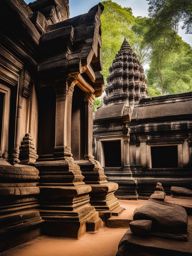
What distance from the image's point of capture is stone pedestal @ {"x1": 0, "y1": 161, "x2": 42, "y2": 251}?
3.02 meters

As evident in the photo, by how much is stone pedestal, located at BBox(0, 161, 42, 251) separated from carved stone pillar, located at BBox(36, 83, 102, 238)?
0.72 ft

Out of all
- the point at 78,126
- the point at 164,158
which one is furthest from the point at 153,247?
the point at 164,158

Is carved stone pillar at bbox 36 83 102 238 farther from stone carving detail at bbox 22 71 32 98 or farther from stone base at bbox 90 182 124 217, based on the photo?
stone carving detail at bbox 22 71 32 98

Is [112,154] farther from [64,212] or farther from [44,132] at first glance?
[64,212]

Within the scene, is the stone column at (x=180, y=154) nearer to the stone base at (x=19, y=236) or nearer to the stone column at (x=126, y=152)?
the stone column at (x=126, y=152)

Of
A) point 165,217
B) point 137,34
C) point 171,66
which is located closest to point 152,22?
point 137,34

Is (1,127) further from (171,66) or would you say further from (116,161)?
(171,66)

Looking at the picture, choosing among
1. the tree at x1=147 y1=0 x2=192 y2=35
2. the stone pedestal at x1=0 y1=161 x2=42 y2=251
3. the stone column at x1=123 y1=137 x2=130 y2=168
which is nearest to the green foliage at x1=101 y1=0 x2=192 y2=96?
the tree at x1=147 y1=0 x2=192 y2=35

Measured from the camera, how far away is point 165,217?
10.00 feet

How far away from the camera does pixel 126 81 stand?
45.6ft

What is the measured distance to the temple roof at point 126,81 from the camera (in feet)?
44.1

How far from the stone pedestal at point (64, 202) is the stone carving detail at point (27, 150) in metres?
0.20

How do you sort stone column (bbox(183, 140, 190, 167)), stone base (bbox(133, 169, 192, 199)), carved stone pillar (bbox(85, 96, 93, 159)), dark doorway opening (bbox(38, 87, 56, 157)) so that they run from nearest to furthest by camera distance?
dark doorway opening (bbox(38, 87, 56, 157)) → carved stone pillar (bbox(85, 96, 93, 159)) → stone base (bbox(133, 169, 192, 199)) → stone column (bbox(183, 140, 190, 167))

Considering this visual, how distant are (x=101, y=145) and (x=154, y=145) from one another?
2539mm
